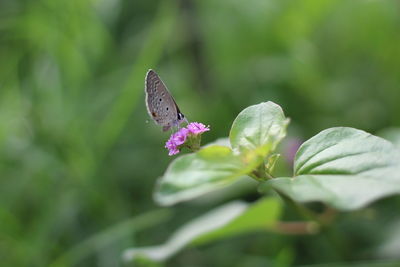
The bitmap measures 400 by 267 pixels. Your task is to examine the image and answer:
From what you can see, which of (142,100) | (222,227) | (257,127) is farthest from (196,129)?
(142,100)

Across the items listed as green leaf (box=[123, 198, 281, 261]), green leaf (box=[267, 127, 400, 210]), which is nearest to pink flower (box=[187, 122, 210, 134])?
green leaf (box=[267, 127, 400, 210])

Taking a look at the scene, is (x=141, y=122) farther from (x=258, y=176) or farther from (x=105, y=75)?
(x=258, y=176)

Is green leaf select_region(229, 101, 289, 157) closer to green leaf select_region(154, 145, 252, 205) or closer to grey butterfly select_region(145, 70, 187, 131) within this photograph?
green leaf select_region(154, 145, 252, 205)

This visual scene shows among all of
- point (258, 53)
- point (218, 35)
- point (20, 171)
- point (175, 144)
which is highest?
point (218, 35)

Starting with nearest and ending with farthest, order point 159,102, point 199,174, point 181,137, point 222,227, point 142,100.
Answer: point 199,174, point 181,137, point 159,102, point 222,227, point 142,100

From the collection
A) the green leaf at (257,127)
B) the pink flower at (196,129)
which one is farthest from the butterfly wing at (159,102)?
the green leaf at (257,127)

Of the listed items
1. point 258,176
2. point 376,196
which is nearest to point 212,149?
point 258,176

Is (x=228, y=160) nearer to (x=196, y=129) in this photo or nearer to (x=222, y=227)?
(x=196, y=129)
